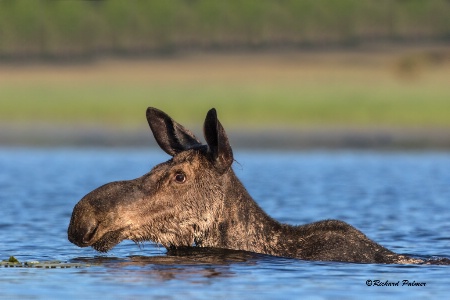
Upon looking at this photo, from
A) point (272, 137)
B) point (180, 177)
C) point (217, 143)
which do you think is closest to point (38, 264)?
point (180, 177)

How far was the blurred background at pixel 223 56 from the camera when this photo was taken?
197 ft

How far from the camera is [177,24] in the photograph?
66375mm

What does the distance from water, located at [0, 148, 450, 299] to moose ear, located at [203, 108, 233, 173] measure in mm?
1054

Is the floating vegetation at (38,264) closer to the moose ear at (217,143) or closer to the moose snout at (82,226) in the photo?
the moose snout at (82,226)

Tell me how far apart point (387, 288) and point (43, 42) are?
54.3 meters

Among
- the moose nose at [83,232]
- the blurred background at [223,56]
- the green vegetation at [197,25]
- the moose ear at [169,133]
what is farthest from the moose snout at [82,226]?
the green vegetation at [197,25]

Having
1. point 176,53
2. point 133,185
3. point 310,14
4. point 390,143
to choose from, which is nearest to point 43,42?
point 176,53

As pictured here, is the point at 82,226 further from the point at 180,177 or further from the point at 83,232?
the point at 180,177

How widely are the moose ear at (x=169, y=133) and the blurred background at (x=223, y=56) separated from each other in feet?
139

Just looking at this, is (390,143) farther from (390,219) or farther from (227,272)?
(227,272)

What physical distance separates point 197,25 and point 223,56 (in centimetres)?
264

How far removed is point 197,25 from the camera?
218 feet

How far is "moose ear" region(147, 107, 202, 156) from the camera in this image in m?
14.4

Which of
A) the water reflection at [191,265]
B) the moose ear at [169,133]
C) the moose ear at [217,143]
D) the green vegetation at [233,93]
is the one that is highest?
the green vegetation at [233,93]
